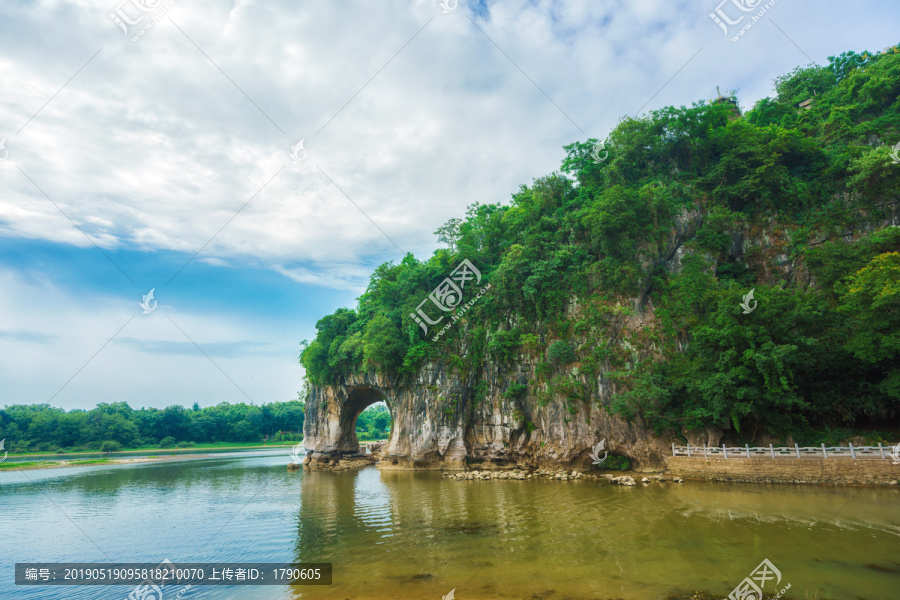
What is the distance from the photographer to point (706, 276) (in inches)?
872

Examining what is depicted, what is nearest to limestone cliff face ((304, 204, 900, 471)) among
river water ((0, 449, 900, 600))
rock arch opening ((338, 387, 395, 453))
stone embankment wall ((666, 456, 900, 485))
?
stone embankment wall ((666, 456, 900, 485))

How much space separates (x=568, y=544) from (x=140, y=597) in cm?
968

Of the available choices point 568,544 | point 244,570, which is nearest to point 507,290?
point 568,544

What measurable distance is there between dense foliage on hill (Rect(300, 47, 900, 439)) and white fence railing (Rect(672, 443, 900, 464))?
1.15m

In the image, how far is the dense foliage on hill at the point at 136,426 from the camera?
49.3 meters

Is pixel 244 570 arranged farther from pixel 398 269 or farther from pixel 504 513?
pixel 398 269

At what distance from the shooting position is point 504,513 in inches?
556

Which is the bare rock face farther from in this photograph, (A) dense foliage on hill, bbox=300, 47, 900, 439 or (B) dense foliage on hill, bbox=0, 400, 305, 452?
(B) dense foliage on hill, bbox=0, 400, 305, 452

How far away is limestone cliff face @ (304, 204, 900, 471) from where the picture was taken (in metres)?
21.8

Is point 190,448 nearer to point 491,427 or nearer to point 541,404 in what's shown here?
point 491,427

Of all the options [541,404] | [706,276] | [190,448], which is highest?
[706,276]

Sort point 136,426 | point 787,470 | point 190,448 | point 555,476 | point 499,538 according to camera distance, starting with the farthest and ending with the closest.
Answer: point 190,448 → point 136,426 → point 555,476 → point 787,470 → point 499,538

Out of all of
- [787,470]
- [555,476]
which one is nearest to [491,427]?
[555,476]

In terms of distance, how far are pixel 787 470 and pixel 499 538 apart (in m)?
12.9
